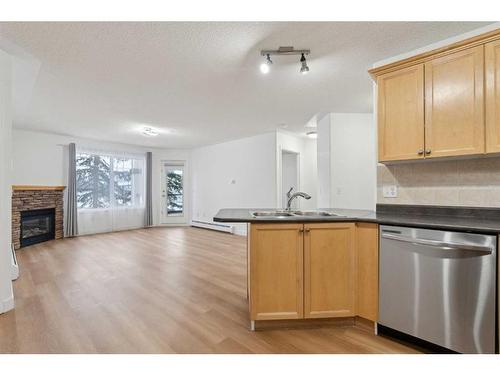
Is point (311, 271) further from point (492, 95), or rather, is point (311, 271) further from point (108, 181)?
point (108, 181)

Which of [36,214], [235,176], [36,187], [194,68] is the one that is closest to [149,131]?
[235,176]

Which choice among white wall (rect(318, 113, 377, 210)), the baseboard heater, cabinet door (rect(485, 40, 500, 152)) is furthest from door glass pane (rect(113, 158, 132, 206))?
cabinet door (rect(485, 40, 500, 152))

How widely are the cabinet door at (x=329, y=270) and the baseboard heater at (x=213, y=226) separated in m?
4.20

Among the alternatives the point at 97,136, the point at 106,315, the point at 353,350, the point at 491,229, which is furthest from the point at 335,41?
the point at 97,136

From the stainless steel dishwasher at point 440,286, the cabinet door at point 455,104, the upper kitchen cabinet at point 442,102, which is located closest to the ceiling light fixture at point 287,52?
the upper kitchen cabinet at point 442,102

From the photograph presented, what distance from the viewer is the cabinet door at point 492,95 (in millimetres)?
1624

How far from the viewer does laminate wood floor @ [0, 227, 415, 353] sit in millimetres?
1680

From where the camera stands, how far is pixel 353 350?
5.37 feet

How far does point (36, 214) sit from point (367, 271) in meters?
6.21

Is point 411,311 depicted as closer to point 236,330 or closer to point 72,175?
point 236,330

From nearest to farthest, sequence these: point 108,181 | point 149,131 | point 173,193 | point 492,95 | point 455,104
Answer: point 492,95
point 455,104
point 149,131
point 108,181
point 173,193

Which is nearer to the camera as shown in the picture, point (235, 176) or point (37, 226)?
point (37, 226)

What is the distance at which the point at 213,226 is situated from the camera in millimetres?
6559

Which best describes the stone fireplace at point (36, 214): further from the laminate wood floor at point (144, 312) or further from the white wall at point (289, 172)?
the white wall at point (289, 172)
